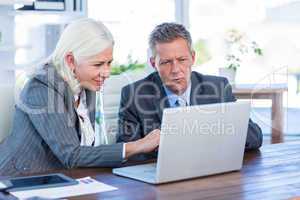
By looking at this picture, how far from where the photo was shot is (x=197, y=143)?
1.72 metres

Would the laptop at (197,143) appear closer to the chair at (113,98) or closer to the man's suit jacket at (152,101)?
the man's suit jacket at (152,101)

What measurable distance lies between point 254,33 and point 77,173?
13.1 feet

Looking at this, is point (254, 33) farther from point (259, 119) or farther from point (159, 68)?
→ point (159, 68)

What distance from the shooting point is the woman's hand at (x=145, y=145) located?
6.19ft

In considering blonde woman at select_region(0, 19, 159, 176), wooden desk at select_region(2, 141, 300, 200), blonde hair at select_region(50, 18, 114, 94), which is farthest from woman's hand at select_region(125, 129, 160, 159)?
blonde hair at select_region(50, 18, 114, 94)

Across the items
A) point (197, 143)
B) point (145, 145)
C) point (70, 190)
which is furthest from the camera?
point (145, 145)

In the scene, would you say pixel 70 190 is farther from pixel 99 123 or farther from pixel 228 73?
pixel 228 73

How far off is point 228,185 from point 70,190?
1.58 feet

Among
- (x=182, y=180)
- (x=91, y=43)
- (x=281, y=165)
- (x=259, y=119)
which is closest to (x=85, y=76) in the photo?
(x=91, y=43)

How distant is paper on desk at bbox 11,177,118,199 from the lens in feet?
5.00

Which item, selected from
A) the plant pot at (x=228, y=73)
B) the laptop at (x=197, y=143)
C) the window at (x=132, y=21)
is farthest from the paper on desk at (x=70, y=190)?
the plant pot at (x=228, y=73)

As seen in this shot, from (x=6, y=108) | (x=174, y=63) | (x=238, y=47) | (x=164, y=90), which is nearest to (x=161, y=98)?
(x=164, y=90)

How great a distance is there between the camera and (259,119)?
538 centimetres

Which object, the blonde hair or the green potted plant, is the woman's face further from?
the green potted plant
